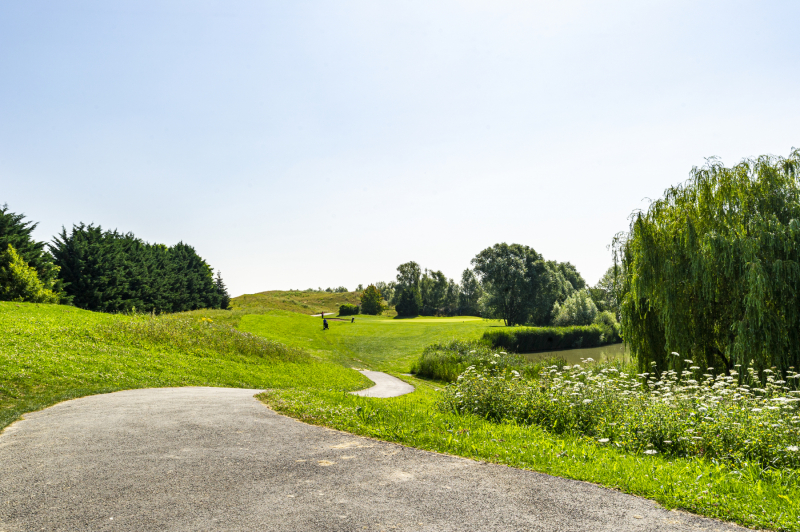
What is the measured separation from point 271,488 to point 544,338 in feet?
135

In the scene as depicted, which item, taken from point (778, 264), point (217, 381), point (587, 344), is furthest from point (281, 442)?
point (587, 344)

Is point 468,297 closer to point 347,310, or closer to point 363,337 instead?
point 347,310

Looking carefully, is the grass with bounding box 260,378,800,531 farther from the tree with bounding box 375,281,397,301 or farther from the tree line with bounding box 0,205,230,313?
the tree with bounding box 375,281,397,301

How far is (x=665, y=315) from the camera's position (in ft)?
45.4

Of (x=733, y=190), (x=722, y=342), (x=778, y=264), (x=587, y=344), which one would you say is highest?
(x=733, y=190)

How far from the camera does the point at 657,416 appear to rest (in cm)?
676

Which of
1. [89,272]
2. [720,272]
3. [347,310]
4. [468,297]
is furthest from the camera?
[468,297]

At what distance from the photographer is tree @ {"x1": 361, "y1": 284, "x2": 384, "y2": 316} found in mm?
81100

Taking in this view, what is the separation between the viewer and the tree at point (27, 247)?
27.3m

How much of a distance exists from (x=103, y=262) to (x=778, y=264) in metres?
41.0

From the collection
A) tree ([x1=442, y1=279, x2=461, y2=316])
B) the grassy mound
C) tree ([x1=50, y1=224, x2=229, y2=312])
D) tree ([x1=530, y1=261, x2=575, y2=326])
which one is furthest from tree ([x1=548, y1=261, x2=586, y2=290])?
tree ([x1=50, y1=224, x2=229, y2=312])

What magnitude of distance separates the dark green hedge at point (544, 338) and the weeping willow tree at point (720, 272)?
73.8ft

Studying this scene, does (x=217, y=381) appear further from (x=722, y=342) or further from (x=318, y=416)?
(x=722, y=342)

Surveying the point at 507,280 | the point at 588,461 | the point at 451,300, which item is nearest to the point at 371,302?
the point at 451,300
